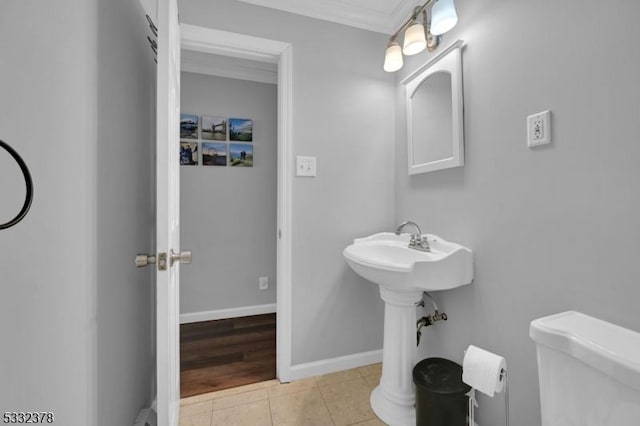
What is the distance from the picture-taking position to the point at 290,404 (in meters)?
1.43

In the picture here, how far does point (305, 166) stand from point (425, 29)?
0.98 metres

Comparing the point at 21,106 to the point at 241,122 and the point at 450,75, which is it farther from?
the point at 241,122

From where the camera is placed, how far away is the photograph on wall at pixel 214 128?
2432 millimetres

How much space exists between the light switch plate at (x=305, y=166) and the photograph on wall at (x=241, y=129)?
1153mm

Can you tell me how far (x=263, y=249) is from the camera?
2650 mm

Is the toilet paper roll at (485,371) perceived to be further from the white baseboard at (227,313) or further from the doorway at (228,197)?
the white baseboard at (227,313)

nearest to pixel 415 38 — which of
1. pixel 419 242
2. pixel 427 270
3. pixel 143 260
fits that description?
pixel 419 242

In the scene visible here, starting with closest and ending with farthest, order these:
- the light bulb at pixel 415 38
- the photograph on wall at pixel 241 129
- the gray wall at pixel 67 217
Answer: the gray wall at pixel 67 217
the light bulb at pixel 415 38
the photograph on wall at pixel 241 129

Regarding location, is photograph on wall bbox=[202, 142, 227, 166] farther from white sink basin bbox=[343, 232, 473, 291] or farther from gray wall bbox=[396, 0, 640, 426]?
gray wall bbox=[396, 0, 640, 426]

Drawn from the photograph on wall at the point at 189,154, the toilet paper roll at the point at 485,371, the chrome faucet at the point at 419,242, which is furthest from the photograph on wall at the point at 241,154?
the toilet paper roll at the point at 485,371

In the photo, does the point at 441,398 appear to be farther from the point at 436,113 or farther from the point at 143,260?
the point at 436,113

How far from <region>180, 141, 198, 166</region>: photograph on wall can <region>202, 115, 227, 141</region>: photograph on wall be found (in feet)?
0.44

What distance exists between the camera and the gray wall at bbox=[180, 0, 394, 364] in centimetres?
164

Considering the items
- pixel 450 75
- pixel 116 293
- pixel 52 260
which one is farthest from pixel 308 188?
pixel 52 260
